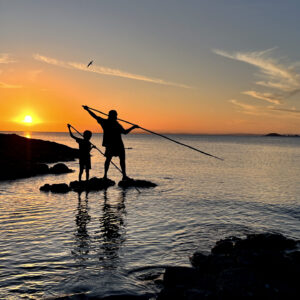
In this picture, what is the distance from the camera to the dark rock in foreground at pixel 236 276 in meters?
5.31

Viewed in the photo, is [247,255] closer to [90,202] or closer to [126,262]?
[126,262]

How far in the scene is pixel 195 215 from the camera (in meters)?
13.2

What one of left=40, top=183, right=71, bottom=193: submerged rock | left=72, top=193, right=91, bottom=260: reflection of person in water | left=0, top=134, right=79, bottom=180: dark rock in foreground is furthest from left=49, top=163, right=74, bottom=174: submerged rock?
left=72, top=193, right=91, bottom=260: reflection of person in water

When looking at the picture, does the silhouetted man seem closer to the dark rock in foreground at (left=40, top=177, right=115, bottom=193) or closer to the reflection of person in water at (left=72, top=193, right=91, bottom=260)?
the dark rock in foreground at (left=40, top=177, right=115, bottom=193)

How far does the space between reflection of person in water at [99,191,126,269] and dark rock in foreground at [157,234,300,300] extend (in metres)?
1.82

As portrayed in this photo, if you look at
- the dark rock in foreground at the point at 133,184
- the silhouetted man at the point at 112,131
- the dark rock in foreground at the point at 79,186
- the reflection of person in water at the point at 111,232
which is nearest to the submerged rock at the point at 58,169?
the dark rock in foreground at the point at 79,186

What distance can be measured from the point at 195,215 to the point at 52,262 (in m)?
7.10

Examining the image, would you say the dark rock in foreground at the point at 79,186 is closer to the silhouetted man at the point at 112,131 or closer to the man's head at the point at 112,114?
the silhouetted man at the point at 112,131

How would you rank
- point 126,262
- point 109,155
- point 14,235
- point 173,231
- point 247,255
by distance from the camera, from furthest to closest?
point 109,155 < point 173,231 < point 14,235 < point 126,262 < point 247,255

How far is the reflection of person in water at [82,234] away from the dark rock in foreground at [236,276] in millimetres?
2587

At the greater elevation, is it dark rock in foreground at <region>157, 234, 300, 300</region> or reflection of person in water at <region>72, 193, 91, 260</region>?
dark rock in foreground at <region>157, 234, 300, 300</region>

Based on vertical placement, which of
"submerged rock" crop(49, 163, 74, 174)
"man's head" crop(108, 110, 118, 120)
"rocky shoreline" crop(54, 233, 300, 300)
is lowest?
"submerged rock" crop(49, 163, 74, 174)

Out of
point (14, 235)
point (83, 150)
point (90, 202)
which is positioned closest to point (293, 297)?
point (14, 235)

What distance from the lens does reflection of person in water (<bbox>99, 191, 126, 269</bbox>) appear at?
779cm
